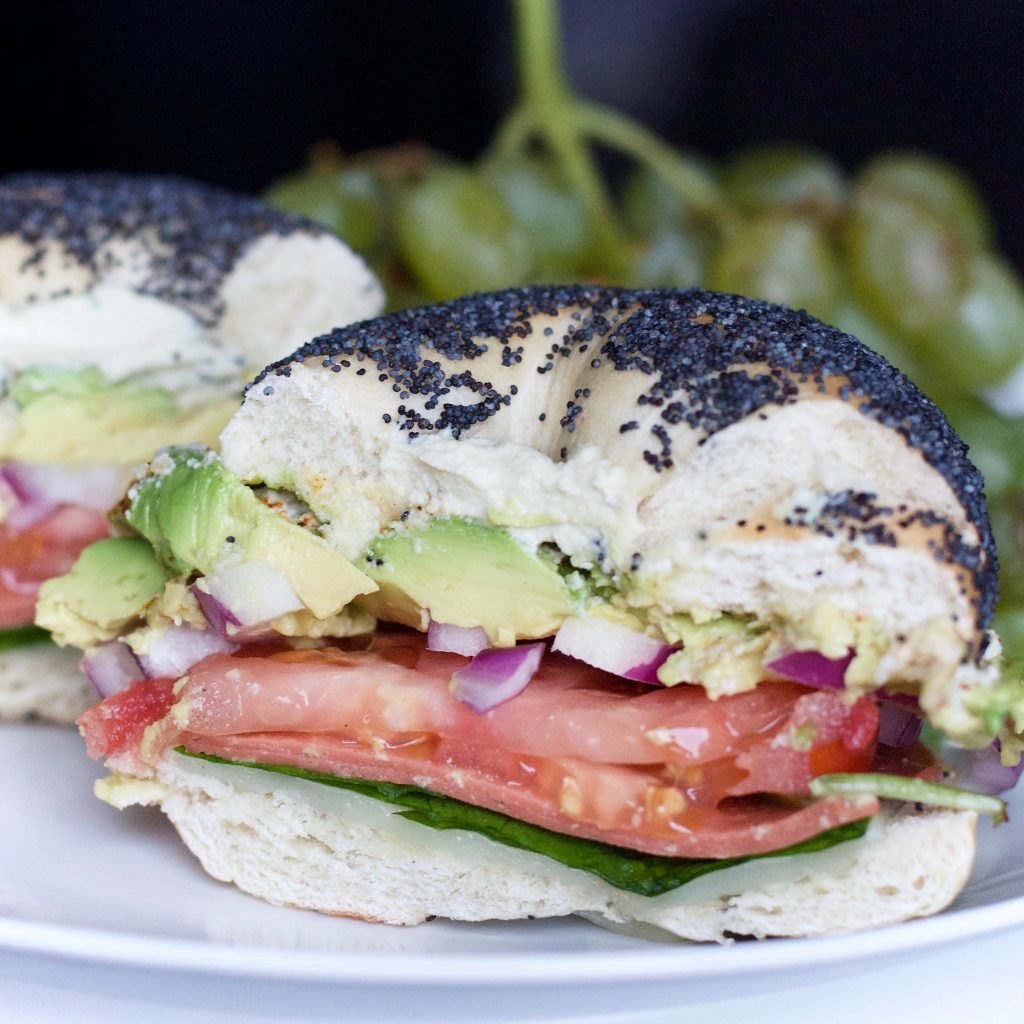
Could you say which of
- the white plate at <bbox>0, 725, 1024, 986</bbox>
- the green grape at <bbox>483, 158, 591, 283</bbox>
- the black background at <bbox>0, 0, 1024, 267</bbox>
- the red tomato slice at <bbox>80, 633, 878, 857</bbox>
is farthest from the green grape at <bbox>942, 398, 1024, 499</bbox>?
the black background at <bbox>0, 0, 1024, 267</bbox>

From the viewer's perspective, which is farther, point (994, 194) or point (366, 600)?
point (994, 194)

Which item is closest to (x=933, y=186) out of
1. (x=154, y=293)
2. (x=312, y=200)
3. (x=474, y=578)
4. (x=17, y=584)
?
(x=312, y=200)

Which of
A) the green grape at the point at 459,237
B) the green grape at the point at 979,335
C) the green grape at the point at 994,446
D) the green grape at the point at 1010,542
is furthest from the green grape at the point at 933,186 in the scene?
the green grape at the point at 1010,542

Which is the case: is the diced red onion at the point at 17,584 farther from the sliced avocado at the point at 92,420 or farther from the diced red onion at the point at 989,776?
the diced red onion at the point at 989,776

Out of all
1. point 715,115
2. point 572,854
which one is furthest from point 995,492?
point 715,115

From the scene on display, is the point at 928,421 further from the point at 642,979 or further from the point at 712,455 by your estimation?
the point at 642,979

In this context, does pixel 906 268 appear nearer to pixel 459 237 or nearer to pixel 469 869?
A: pixel 459 237

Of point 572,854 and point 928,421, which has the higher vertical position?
point 928,421
